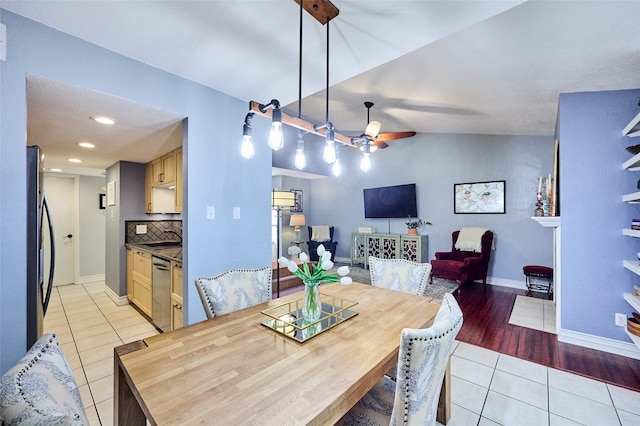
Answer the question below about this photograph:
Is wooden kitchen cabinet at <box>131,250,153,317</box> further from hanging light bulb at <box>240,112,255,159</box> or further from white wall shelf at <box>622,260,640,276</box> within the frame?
white wall shelf at <box>622,260,640,276</box>

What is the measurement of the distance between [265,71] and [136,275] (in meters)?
3.23

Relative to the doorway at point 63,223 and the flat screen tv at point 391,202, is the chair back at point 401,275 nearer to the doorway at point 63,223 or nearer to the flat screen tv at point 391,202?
the flat screen tv at point 391,202

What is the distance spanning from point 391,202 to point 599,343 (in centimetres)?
390

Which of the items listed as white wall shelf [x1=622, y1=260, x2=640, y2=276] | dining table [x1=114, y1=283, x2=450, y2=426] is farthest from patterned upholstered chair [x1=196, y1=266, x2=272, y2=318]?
white wall shelf [x1=622, y1=260, x2=640, y2=276]

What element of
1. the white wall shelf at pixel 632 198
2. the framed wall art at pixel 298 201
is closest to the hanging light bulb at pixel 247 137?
the white wall shelf at pixel 632 198

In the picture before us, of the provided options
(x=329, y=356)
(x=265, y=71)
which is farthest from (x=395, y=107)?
(x=329, y=356)

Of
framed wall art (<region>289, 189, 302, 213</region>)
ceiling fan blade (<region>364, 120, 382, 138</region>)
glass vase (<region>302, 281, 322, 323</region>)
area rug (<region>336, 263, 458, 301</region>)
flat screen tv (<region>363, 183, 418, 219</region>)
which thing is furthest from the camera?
framed wall art (<region>289, 189, 302, 213</region>)

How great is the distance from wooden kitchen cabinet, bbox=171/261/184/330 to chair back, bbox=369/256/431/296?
1.78 metres

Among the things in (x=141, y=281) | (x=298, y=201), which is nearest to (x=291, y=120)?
(x=141, y=281)

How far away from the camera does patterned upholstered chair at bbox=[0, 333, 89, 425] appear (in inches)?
19.2

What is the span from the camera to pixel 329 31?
1630 mm

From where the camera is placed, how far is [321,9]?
4.75ft

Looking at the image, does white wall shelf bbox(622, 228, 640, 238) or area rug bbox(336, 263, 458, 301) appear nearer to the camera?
white wall shelf bbox(622, 228, 640, 238)

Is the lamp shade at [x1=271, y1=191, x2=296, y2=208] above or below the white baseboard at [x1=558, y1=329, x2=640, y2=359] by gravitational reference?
above
